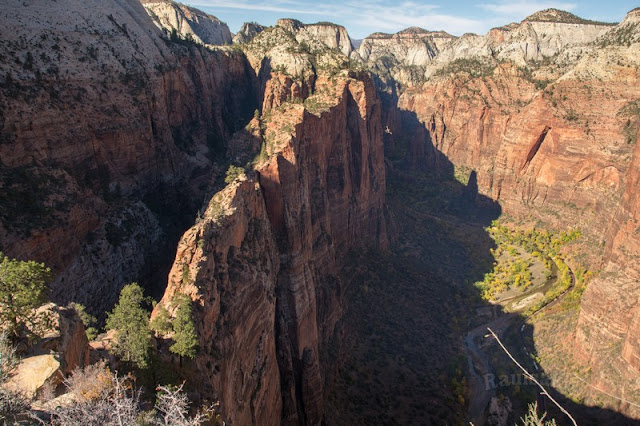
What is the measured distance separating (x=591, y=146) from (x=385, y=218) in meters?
34.6

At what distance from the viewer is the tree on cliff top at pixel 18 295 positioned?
14.5m

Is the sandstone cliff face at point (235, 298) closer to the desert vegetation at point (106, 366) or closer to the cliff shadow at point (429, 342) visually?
the desert vegetation at point (106, 366)

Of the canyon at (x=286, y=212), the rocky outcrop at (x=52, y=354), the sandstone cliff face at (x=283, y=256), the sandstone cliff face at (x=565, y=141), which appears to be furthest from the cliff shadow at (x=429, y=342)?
the rocky outcrop at (x=52, y=354)

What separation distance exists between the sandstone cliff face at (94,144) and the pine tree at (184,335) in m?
12.3

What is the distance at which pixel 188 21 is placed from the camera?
109m

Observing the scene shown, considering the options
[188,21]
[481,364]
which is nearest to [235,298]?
[481,364]

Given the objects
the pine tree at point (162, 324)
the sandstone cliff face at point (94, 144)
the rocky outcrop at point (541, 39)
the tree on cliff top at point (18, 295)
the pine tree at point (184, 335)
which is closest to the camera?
the tree on cliff top at point (18, 295)

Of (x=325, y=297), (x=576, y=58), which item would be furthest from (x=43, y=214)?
(x=576, y=58)

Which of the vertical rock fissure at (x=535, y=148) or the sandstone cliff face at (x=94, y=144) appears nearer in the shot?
the sandstone cliff face at (x=94, y=144)

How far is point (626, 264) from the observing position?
134 ft

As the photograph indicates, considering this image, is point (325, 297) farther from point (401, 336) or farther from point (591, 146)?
point (591, 146)

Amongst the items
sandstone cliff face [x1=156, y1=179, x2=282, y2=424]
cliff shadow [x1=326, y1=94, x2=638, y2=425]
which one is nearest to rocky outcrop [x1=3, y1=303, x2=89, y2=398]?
sandstone cliff face [x1=156, y1=179, x2=282, y2=424]

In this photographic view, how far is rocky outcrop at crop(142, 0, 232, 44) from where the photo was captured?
10097 cm

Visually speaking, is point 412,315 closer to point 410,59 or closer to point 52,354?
point 52,354
